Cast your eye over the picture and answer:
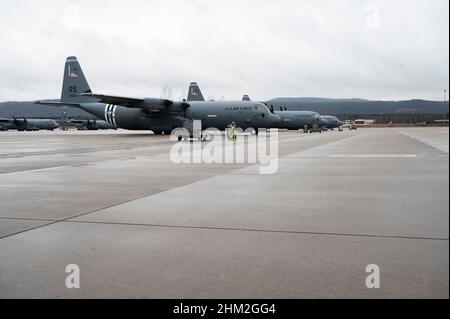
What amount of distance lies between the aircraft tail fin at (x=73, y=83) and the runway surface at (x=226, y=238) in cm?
4225

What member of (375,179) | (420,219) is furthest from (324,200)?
(375,179)

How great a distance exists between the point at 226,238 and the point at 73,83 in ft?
161

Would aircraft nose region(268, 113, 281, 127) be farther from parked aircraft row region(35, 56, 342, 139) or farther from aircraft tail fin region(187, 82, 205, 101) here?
aircraft tail fin region(187, 82, 205, 101)

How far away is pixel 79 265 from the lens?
4.15m

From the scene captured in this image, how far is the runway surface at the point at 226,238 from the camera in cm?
357

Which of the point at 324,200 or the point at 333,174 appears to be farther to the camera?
the point at 333,174

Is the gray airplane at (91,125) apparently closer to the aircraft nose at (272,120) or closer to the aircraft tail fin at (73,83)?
the aircraft tail fin at (73,83)

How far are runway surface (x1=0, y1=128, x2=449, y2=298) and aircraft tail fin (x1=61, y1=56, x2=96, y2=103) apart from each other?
4225 centimetres

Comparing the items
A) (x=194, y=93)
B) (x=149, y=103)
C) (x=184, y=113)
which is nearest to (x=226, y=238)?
(x=149, y=103)

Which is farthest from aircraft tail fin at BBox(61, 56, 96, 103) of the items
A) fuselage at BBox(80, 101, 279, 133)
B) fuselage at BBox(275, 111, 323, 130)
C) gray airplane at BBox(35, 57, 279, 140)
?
fuselage at BBox(275, 111, 323, 130)

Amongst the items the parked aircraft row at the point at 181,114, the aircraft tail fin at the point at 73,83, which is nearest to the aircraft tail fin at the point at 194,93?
the aircraft tail fin at the point at 73,83

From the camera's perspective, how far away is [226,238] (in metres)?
5.12
